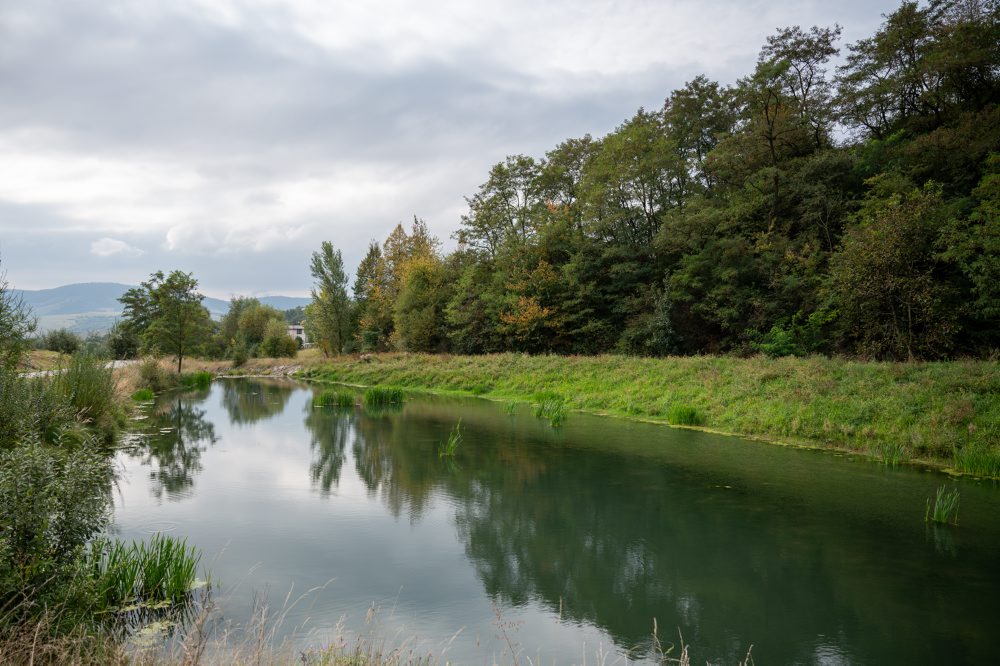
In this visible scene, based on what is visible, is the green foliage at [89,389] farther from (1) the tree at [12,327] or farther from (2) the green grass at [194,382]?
(2) the green grass at [194,382]

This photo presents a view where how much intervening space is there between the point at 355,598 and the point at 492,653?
64.2 inches

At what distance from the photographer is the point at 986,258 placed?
1561 cm

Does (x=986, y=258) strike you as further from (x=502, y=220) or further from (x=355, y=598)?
(x=502, y=220)

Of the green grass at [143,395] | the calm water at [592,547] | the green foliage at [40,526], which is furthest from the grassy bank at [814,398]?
the green grass at [143,395]

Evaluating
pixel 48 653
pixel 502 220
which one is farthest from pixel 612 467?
pixel 502 220

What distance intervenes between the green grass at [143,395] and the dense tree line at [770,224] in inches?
671

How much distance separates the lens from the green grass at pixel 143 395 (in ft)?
75.3

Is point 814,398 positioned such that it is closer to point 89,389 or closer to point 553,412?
point 553,412

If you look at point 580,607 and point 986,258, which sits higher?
point 986,258

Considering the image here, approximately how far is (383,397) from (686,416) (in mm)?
12074

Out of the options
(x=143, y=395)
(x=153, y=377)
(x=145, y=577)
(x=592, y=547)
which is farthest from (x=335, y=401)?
(x=145, y=577)

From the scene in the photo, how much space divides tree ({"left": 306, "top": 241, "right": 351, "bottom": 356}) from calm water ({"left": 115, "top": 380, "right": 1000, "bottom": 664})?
3269 centimetres

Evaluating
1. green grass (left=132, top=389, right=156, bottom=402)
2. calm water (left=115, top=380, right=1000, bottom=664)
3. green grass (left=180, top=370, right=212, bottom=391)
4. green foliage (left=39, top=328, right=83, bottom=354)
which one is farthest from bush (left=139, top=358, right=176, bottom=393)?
calm water (left=115, top=380, right=1000, bottom=664)

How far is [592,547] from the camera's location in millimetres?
7031
